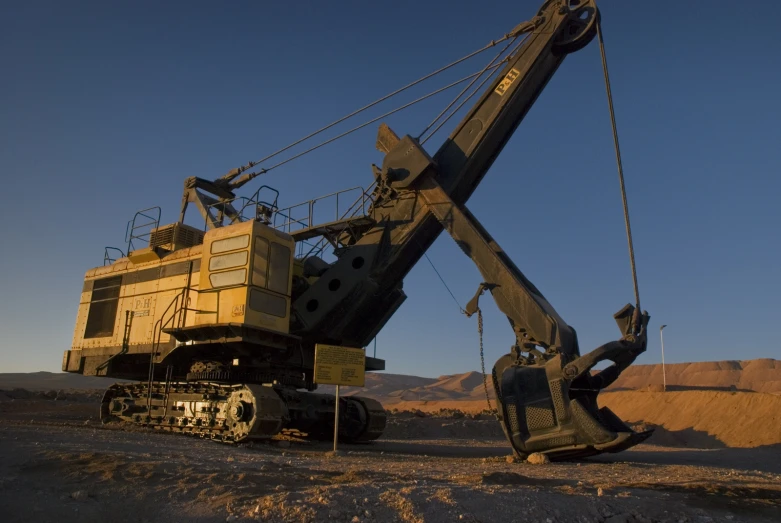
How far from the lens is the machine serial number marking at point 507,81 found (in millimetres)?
10633

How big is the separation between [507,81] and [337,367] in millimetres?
5950

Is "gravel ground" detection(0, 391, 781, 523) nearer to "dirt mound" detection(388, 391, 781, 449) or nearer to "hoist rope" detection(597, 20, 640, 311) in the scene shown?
"hoist rope" detection(597, 20, 640, 311)

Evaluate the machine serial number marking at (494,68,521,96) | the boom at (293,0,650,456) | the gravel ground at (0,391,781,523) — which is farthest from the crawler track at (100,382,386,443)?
the machine serial number marking at (494,68,521,96)

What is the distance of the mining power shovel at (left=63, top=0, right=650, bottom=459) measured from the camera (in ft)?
28.1

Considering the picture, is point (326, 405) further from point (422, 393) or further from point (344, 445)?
point (422, 393)

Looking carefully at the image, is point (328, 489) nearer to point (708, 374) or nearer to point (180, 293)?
point (180, 293)

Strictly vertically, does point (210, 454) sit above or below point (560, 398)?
below

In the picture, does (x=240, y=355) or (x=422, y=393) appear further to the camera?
(x=422, y=393)

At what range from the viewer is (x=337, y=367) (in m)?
10.5

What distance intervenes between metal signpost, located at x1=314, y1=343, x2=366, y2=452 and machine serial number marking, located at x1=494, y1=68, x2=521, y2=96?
531 cm

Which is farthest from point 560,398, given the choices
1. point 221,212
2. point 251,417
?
point 221,212

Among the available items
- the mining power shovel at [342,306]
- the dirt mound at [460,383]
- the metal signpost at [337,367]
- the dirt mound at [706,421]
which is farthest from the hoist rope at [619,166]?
the dirt mound at [460,383]

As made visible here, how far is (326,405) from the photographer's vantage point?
12.5m

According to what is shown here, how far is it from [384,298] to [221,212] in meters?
4.73
